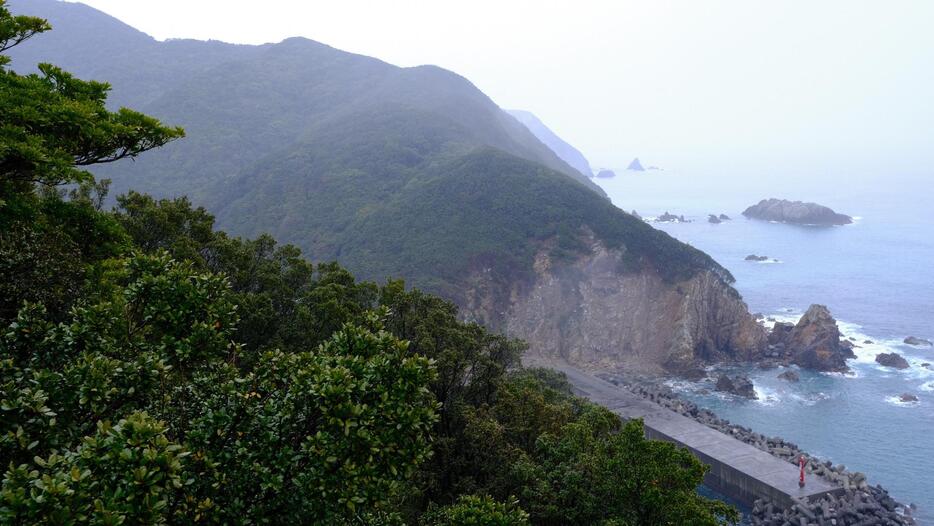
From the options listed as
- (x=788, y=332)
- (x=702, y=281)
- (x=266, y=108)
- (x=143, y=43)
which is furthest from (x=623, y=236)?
(x=143, y=43)

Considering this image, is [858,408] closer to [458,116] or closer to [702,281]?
[702,281]

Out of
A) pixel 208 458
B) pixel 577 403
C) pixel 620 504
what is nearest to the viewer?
pixel 208 458

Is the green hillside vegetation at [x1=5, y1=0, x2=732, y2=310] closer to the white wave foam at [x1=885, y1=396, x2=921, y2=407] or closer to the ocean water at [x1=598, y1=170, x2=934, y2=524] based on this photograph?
the ocean water at [x1=598, y1=170, x2=934, y2=524]

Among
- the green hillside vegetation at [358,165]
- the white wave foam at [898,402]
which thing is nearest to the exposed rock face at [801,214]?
the green hillside vegetation at [358,165]

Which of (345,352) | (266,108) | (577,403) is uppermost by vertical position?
(266,108)

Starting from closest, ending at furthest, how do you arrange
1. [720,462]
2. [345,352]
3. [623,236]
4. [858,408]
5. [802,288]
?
[345,352] < [720,462] < [858,408] < [623,236] < [802,288]

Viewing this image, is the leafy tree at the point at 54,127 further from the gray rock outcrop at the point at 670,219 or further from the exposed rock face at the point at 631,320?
the gray rock outcrop at the point at 670,219
